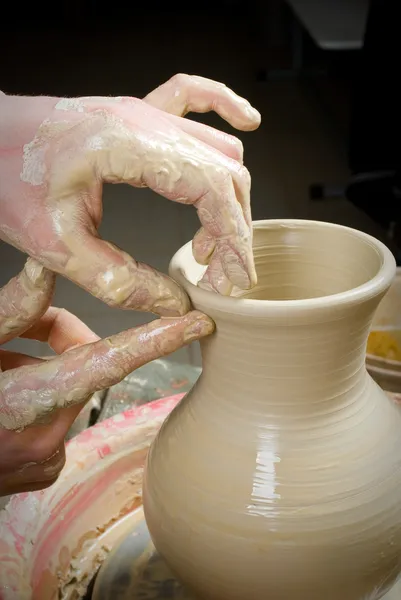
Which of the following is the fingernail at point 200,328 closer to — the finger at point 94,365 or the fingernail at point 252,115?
the finger at point 94,365

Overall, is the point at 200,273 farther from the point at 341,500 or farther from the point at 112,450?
the point at 112,450

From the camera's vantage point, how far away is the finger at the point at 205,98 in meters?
0.98

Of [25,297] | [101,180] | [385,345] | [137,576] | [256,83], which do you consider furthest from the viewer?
[256,83]

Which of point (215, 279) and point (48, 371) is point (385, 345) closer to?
point (215, 279)

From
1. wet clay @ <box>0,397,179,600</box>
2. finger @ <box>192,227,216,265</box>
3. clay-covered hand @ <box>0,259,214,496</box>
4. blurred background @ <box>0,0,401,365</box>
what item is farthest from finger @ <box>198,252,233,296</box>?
blurred background @ <box>0,0,401,365</box>

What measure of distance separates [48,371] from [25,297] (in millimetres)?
111

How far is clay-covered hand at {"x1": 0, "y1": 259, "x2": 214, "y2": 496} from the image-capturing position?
868mm

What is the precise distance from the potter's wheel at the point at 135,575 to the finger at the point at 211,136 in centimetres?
68

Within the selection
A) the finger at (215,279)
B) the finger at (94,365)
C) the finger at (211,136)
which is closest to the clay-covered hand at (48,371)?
the finger at (94,365)

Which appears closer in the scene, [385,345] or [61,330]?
[61,330]

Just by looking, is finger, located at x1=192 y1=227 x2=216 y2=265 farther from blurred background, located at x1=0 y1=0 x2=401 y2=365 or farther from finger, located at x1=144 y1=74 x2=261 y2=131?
blurred background, located at x1=0 y1=0 x2=401 y2=365

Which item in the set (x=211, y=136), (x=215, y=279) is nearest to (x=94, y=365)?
(x=215, y=279)

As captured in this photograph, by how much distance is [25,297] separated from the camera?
928 millimetres

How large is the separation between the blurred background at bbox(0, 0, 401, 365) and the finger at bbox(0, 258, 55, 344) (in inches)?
71.4
